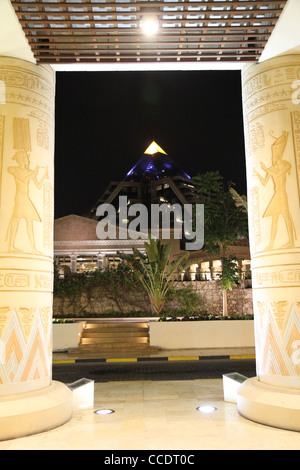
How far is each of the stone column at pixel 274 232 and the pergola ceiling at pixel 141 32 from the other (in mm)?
608

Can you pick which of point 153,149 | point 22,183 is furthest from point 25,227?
point 153,149

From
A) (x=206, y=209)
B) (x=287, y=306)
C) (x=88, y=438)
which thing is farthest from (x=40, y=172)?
(x=206, y=209)

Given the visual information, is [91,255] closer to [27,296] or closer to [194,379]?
[194,379]

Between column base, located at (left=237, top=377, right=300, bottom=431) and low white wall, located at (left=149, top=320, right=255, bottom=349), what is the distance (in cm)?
739

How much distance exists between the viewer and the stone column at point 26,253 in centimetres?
438

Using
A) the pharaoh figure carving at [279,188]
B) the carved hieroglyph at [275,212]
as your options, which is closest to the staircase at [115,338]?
the carved hieroglyph at [275,212]

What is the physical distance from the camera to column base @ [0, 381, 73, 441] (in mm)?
4047

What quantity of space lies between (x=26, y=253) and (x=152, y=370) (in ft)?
18.1

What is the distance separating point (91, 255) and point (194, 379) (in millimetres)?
14816

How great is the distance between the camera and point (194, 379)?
302 inches

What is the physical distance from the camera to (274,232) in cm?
481

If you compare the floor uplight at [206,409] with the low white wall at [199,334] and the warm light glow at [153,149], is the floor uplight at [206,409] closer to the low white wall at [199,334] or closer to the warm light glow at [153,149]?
the low white wall at [199,334]

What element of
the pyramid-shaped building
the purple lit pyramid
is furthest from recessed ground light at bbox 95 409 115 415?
the purple lit pyramid

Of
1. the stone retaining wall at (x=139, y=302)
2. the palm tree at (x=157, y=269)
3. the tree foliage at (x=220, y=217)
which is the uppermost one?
the tree foliage at (x=220, y=217)
